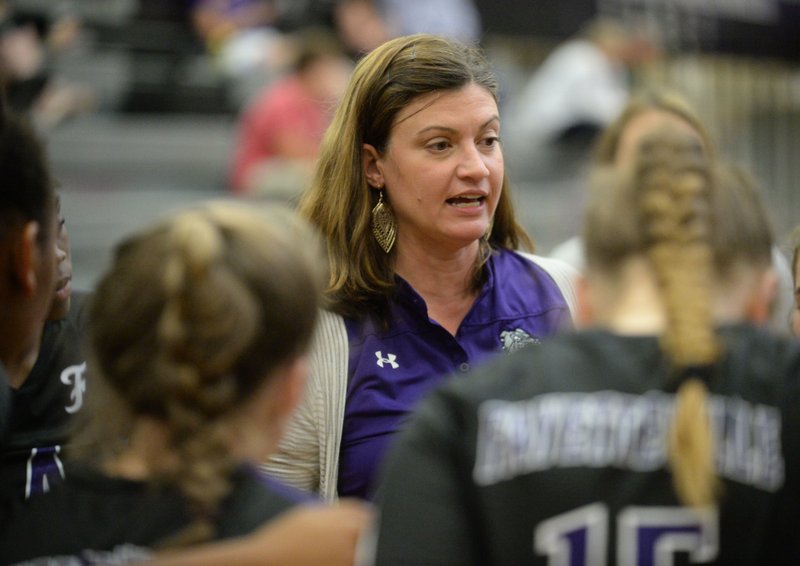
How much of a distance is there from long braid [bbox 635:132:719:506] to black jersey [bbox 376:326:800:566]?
0.07 feet

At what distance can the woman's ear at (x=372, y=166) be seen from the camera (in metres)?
2.86

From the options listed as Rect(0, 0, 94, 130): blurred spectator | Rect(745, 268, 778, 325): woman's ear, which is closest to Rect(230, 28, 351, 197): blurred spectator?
Rect(0, 0, 94, 130): blurred spectator

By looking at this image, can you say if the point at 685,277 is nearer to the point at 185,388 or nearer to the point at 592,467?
the point at 592,467

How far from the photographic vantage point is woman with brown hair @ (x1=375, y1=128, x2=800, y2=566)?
64.2 inches

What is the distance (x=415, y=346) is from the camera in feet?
8.79

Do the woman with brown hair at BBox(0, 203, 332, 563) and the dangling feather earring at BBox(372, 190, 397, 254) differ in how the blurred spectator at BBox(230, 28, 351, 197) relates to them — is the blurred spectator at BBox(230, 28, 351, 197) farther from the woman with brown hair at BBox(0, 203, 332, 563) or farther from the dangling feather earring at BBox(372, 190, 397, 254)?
the woman with brown hair at BBox(0, 203, 332, 563)

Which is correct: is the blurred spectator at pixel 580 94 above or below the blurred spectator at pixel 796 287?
above

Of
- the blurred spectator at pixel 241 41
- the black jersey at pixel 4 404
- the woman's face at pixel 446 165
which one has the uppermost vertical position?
the blurred spectator at pixel 241 41

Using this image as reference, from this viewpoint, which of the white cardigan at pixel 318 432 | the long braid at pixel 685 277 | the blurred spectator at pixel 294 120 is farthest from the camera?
the blurred spectator at pixel 294 120

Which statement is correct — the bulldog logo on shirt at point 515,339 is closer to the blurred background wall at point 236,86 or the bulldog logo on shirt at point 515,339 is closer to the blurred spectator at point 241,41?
the blurred background wall at point 236,86

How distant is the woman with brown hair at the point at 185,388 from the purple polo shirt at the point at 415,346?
0.83 meters

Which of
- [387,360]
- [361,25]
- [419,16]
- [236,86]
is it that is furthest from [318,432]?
[236,86]

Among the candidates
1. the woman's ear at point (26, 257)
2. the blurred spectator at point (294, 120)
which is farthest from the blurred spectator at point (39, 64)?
the woman's ear at point (26, 257)

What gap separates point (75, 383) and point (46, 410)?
0.29ft
